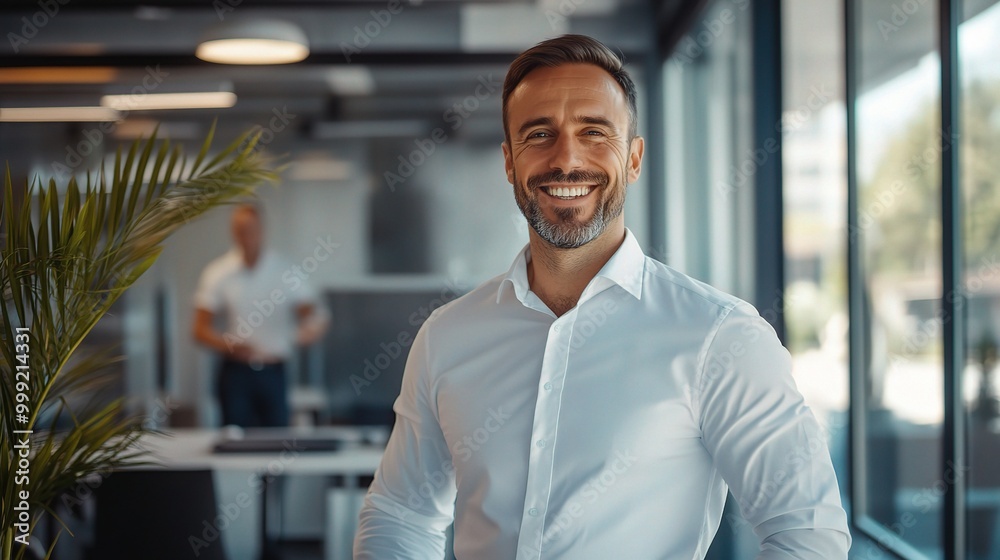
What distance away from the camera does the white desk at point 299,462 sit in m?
3.49

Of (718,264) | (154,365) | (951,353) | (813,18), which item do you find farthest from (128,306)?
(951,353)

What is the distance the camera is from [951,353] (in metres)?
2.40

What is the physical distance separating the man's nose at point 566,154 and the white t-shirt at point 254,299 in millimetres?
4131

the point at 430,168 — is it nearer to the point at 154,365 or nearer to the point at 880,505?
the point at 154,365

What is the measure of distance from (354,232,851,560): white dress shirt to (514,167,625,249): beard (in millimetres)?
70

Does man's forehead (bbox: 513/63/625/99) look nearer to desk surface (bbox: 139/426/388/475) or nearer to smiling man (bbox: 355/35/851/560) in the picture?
smiling man (bbox: 355/35/851/560)

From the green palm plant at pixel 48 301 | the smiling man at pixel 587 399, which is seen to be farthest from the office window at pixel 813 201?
the green palm plant at pixel 48 301

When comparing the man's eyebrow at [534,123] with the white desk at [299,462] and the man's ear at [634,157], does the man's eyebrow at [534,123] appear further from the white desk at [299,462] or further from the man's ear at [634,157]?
the white desk at [299,462]

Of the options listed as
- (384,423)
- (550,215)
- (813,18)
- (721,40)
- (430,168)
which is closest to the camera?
(550,215)

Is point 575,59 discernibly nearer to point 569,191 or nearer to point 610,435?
point 569,191

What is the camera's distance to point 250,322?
535cm

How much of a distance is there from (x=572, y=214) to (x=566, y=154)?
0.33 feet

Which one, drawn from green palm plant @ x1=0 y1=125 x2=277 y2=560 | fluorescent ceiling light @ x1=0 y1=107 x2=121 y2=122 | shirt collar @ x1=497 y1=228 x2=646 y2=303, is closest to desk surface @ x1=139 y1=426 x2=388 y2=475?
green palm plant @ x1=0 y1=125 x2=277 y2=560

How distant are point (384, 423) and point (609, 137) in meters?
4.35
